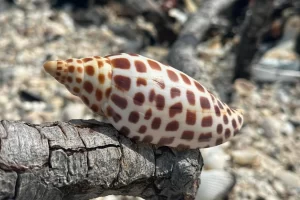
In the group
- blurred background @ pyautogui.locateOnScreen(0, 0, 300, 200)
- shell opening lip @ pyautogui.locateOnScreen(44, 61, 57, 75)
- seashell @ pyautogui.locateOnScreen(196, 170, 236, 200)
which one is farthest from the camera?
blurred background @ pyautogui.locateOnScreen(0, 0, 300, 200)

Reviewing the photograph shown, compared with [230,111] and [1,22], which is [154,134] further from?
[1,22]

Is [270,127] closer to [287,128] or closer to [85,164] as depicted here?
[287,128]

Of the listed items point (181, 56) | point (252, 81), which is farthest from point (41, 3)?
point (181, 56)

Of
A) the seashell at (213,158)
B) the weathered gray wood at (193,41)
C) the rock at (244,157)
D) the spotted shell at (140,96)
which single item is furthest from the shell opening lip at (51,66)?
the rock at (244,157)

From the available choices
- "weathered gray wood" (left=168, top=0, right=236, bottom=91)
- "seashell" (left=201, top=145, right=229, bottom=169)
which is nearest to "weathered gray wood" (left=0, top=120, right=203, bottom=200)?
"weathered gray wood" (left=168, top=0, right=236, bottom=91)

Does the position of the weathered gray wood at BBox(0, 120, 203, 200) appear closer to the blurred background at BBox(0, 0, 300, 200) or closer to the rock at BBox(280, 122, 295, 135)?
the blurred background at BBox(0, 0, 300, 200)

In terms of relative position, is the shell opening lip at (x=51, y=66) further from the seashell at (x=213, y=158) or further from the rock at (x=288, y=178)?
the rock at (x=288, y=178)
